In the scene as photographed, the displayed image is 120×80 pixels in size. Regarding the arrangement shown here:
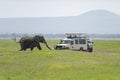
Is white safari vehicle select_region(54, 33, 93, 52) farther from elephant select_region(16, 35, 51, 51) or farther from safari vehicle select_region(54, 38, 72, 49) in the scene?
elephant select_region(16, 35, 51, 51)

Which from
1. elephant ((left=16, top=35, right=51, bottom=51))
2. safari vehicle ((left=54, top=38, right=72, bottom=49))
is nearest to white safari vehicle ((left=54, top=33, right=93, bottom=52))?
safari vehicle ((left=54, top=38, right=72, bottom=49))

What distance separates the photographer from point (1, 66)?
30.7 meters

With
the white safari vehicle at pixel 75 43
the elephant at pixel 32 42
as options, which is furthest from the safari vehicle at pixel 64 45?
the elephant at pixel 32 42

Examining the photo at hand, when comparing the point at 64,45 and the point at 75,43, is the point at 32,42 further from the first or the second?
the point at 75,43

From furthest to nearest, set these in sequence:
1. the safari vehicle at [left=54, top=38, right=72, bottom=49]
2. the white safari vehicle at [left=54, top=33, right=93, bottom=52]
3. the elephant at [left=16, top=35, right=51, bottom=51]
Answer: the white safari vehicle at [left=54, top=33, right=93, bottom=52]
the safari vehicle at [left=54, top=38, right=72, bottom=49]
the elephant at [left=16, top=35, right=51, bottom=51]

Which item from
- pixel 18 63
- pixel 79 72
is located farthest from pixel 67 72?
pixel 18 63

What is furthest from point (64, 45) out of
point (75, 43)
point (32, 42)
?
point (32, 42)

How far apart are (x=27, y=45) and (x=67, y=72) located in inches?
817

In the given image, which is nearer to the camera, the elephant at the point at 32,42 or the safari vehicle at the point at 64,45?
the elephant at the point at 32,42

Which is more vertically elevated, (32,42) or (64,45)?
(32,42)

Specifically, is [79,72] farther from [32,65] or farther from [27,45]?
[27,45]

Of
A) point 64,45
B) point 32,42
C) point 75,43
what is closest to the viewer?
point 32,42

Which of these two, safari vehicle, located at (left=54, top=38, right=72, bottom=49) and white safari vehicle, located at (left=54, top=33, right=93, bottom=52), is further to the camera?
white safari vehicle, located at (left=54, top=33, right=93, bottom=52)

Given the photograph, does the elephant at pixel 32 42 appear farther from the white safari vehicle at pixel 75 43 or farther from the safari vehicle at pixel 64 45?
the white safari vehicle at pixel 75 43
